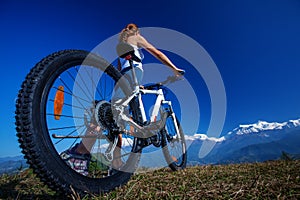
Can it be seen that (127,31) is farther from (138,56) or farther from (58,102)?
(58,102)

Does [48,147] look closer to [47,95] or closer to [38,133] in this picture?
[38,133]

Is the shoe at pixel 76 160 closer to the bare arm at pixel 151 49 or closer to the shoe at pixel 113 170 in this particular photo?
the shoe at pixel 113 170

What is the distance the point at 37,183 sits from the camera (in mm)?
3125

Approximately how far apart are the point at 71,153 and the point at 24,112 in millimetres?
841

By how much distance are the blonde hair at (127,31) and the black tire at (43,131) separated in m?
1.66

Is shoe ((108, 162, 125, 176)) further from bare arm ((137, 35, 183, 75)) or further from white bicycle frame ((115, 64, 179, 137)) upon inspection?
bare arm ((137, 35, 183, 75))

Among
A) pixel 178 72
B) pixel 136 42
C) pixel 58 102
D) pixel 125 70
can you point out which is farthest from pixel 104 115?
pixel 178 72

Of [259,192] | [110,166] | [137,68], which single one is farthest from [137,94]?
[259,192]

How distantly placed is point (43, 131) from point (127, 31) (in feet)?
8.22

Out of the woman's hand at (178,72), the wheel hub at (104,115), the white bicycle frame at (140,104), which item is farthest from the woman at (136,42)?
→ the wheel hub at (104,115)

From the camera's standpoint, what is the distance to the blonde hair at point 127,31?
143 inches

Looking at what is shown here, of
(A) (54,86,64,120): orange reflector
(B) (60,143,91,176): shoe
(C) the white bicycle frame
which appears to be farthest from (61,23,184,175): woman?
(A) (54,86,64,120): orange reflector

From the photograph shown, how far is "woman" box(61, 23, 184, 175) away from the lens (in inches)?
90.4

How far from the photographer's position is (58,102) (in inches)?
88.8
